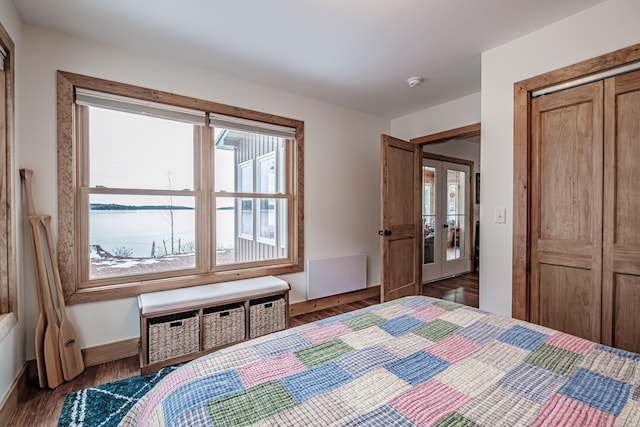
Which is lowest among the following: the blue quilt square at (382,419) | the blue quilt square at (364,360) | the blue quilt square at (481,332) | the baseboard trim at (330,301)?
the baseboard trim at (330,301)

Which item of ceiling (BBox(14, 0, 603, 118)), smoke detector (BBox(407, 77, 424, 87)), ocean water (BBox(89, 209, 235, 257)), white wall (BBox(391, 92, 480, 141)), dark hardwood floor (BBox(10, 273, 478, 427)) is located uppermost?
ceiling (BBox(14, 0, 603, 118))

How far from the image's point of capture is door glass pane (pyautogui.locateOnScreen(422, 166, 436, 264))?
4.84 m

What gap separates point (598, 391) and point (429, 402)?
54 centimetres

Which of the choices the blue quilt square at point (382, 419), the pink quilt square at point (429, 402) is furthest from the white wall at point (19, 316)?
the pink quilt square at point (429, 402)

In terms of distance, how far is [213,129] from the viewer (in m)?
2.85

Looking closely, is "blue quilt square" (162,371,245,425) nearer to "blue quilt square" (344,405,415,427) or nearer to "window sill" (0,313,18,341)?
"blue quilt square" (344,405,415,427)

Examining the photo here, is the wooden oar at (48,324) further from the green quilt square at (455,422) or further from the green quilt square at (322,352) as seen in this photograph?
the green quilt square at (455,422)

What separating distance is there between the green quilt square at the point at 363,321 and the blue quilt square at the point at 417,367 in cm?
30

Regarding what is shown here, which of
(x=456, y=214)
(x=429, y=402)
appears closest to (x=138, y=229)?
(x=429, y=402)

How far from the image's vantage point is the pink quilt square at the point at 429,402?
79 centimetres

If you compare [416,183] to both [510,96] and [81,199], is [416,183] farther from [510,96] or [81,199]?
[81,199]

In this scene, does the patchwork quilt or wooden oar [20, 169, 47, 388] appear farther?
wooden oar [20, 169, 47, 388]

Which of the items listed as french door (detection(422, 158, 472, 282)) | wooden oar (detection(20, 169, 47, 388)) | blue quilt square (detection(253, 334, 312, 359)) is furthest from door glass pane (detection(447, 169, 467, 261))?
wooden oar (detection(20, 169, 47, 388))

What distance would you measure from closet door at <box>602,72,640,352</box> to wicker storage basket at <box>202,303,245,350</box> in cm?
265
